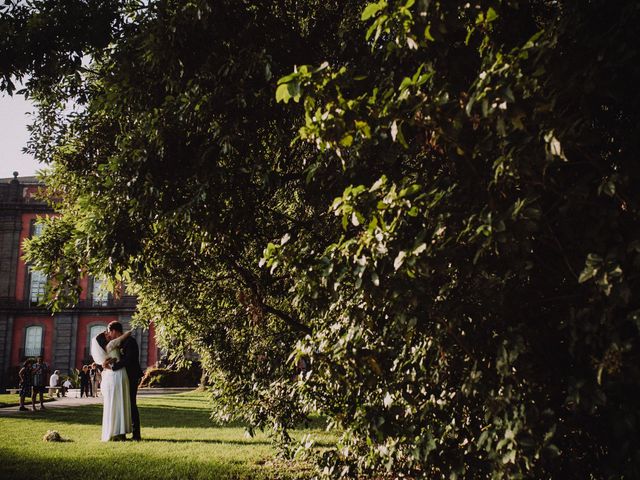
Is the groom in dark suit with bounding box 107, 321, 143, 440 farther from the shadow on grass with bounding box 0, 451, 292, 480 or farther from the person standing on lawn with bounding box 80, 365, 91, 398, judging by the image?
the person standing on lawn with bounding box 80, 365, 91, 398

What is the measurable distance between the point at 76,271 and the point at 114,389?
4585mm

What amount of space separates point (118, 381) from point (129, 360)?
465 mm

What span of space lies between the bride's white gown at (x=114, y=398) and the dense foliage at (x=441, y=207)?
4.56m

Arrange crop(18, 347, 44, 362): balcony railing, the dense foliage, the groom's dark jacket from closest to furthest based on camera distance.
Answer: the dense foliage → the groom's dark jacket → crop(18, 347, 44, 362): balcony railing

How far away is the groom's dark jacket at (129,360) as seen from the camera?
9.93 meters

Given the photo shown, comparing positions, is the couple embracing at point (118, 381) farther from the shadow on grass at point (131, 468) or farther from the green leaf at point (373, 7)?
the green leaf at point (373, 7)

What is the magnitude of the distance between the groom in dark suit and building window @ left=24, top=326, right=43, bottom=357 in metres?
37.2

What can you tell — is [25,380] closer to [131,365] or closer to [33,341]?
[131,365]

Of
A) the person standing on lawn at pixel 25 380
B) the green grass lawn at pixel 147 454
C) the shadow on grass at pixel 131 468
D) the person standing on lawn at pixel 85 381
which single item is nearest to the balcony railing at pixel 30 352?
the person standing on lawn at pixel 85 381

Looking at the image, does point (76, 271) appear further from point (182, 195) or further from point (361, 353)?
point (361, 353)

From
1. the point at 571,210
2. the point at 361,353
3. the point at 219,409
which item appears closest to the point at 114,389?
the point at 219,409

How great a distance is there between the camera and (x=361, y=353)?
11.6ft

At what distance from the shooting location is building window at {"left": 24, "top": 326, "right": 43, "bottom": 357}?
41594 millimetres

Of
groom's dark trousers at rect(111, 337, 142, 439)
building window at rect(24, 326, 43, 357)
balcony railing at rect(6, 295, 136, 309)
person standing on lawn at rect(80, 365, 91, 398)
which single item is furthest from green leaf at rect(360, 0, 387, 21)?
building window at rect(24, 326, 43, 357)
